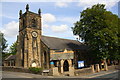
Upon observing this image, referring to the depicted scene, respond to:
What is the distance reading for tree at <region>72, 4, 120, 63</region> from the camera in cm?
2945

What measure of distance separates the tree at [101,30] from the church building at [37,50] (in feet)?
25.3

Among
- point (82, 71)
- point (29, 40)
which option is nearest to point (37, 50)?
point (29, 40)

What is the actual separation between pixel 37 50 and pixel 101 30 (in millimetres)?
18470

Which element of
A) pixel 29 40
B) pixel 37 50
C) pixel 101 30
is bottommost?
pixel 37 50

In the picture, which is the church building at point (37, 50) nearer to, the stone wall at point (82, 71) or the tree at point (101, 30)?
the stone wall at point (82, 71)

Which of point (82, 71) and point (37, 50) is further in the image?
point (37, 50)

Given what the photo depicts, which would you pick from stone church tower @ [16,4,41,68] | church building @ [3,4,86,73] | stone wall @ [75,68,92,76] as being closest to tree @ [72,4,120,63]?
stone wall @ [75,68,92,76]

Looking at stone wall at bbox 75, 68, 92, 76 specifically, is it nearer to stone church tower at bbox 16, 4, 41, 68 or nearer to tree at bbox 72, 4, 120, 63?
tree at bbox 72, 4, 120, 63

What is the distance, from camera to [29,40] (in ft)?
118

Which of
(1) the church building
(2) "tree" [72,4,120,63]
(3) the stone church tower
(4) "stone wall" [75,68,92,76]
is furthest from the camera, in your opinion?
(3) the stone church tower

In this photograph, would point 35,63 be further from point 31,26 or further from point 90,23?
point 90,23

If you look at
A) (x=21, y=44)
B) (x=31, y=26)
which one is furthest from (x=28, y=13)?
(x=21, y=44)

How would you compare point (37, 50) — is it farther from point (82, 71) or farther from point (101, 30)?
point (101, 30)

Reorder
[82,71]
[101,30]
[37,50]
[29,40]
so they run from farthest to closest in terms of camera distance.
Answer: [37,50], [29,40], [101,30], [82,71]
